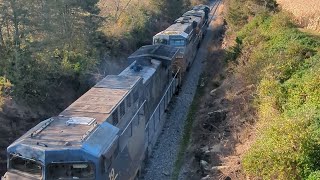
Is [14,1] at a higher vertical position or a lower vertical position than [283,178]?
higher

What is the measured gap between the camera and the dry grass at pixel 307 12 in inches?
990

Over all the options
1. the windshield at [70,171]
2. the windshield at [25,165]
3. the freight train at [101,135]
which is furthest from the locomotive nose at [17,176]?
the windshield at [70,171]

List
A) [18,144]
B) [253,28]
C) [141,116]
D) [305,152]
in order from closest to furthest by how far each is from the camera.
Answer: [18,144]
[305,152]
[141,116]
[253,28]

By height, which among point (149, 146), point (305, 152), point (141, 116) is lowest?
→ point (149, 146)

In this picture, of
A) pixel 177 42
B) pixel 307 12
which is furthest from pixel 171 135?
pixel 307 12

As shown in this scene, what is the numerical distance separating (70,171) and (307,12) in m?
22.7

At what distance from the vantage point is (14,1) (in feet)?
60.2

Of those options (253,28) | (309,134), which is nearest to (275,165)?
(309,134)

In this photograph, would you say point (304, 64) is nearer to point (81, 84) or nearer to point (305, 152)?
point (305, 152)

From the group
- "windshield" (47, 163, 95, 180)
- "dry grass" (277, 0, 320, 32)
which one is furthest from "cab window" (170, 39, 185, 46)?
"windshield" (47, 163, 95, 180)

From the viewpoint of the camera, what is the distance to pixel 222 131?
1956 centimetres

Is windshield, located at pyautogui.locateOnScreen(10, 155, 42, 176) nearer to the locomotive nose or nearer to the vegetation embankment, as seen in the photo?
the locomotive nose

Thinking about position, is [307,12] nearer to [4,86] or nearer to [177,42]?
[177,42]

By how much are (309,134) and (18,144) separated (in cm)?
825
